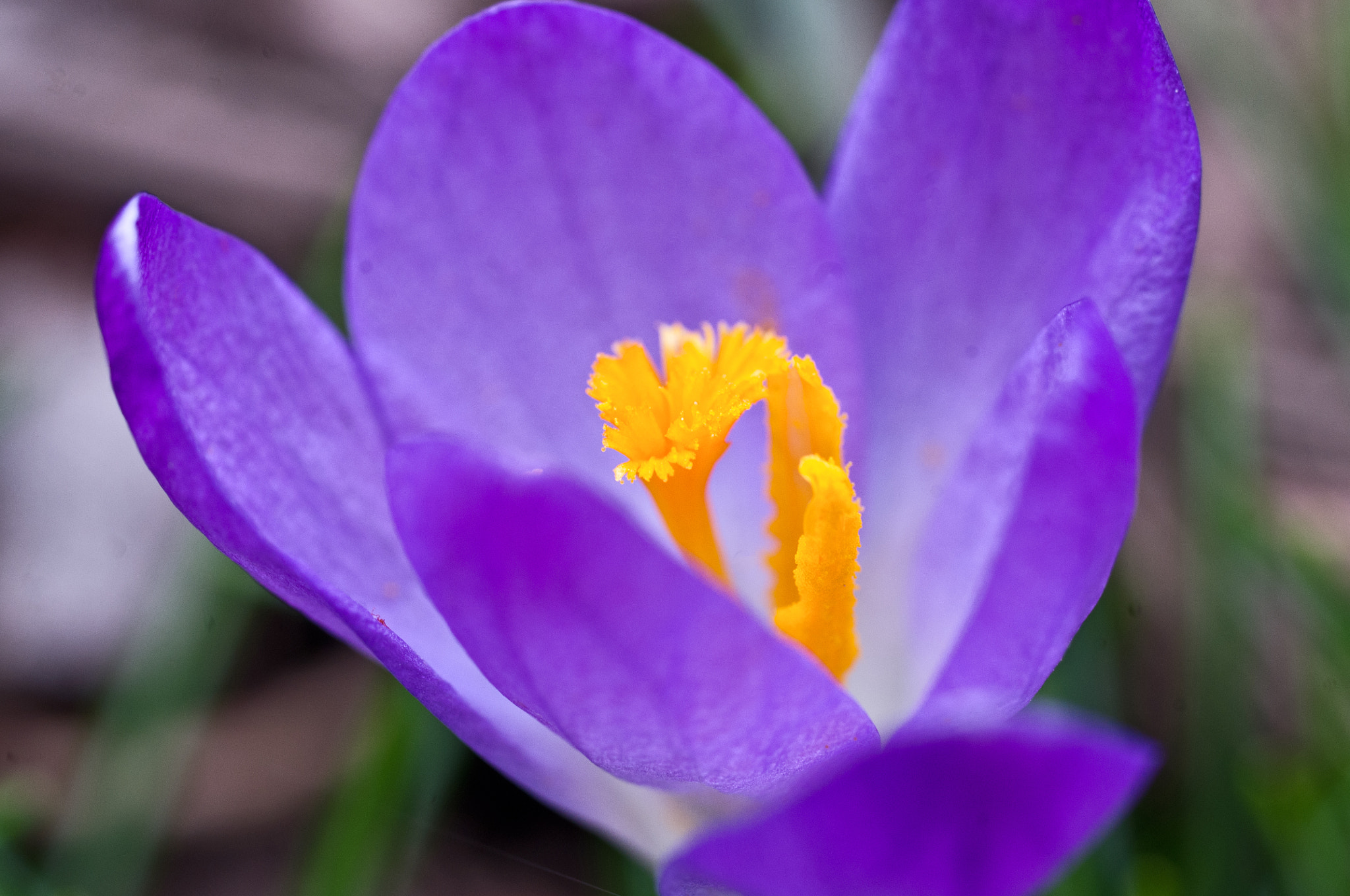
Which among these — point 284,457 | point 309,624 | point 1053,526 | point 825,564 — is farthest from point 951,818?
point 309,624

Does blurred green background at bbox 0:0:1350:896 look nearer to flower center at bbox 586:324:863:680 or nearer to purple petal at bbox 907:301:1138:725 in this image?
flower center at bbox 586:324:863:680

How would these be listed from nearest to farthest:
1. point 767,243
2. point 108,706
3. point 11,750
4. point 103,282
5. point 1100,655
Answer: point 103,282
point 767,243
point 1100,655
point 108,706
point 11,750

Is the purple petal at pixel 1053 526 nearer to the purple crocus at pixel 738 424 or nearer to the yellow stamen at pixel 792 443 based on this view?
the purple crocus at pixel 738 424

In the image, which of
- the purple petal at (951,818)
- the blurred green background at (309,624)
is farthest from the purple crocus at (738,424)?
the blurred green background at (309,624)

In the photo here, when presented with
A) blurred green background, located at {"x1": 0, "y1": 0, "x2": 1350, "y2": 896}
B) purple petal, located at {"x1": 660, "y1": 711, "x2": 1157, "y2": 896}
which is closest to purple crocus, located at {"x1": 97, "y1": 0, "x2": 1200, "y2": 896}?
purple petal, located at {"x1": 660, "y1": 711, "x2": 1157, "y2": 896}

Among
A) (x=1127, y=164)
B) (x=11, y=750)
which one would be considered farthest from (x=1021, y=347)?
(x=11, y=750)

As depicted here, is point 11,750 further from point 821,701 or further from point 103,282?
point 821,701

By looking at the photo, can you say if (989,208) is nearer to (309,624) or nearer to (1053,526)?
(1053,526)

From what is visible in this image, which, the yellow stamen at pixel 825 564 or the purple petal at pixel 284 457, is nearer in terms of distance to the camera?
the purple petal at pixel 284 457
